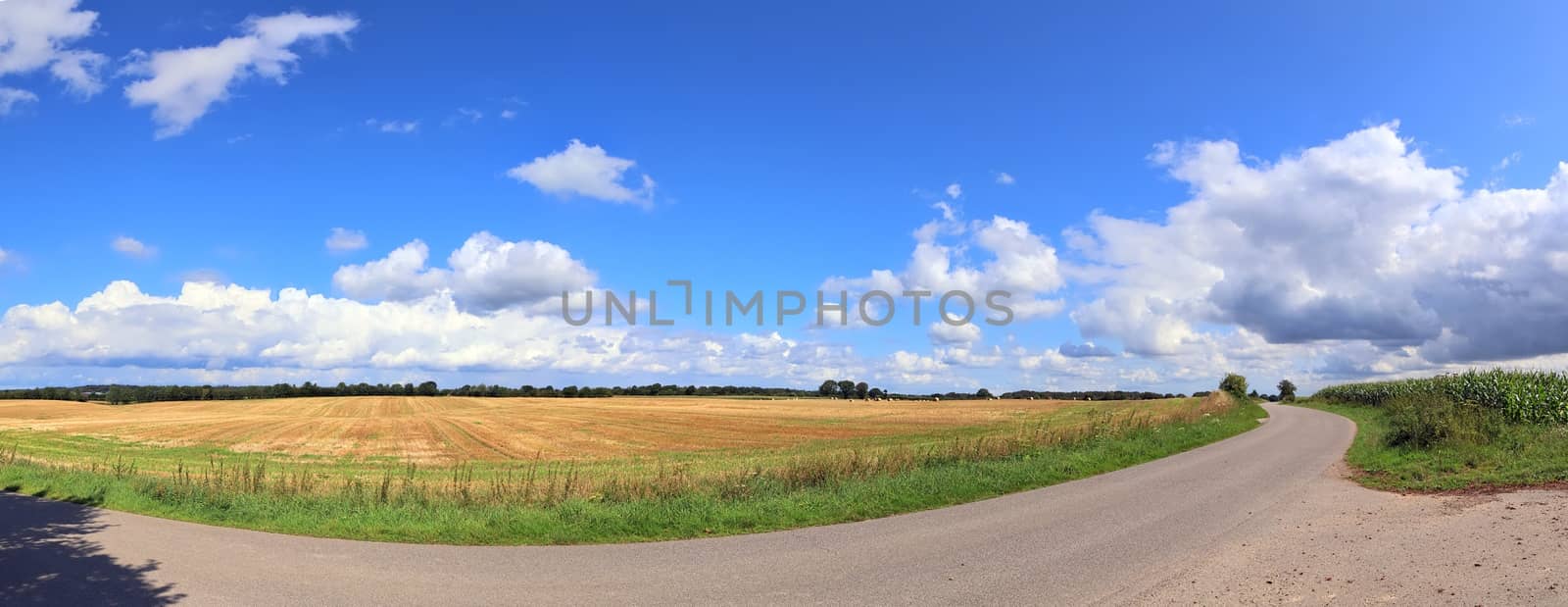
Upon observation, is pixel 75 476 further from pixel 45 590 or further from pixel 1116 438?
pixel 1116 438

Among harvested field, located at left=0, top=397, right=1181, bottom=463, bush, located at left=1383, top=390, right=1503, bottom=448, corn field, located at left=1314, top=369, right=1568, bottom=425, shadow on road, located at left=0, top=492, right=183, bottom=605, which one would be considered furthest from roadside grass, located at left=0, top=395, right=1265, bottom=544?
corn field, located at left=1314, top=369, right=1568, bottom=425

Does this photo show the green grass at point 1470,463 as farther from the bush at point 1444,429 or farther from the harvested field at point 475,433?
the harvested field at point 475,433

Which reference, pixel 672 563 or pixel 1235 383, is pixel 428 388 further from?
pixel 672 563

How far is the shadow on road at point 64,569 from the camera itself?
26.8 feet

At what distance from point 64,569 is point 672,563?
24.0 ft

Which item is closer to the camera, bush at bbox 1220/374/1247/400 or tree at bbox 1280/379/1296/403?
bush at bbox 1220/374/1247/400

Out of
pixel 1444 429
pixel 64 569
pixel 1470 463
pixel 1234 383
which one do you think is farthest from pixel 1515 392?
pixel 1234 383

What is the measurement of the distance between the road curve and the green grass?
183 inches

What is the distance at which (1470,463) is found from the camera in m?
17.0

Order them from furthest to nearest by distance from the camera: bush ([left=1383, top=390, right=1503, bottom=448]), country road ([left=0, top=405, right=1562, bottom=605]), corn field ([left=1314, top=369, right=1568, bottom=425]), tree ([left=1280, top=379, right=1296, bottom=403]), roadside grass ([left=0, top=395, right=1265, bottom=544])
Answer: tree ([left=1280, top=379, right=1296, bottom=403]) → corn field ([left=1314, top=369, right=1568, bottom=425]) → bush ([left=1383, top=390, right=1503, bottom=448]) → roadside grass ([left=0, top=395, right=1265, bottom=544]) → country road ([left=0, top=405, right=1562, bottom=605])

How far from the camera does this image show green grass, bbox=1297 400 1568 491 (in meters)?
14.5

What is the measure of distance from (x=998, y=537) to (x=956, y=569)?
1.88m

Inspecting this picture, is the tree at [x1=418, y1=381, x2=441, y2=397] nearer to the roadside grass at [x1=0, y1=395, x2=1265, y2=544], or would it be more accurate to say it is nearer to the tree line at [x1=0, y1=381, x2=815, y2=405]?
the tree line at [x1=0, y1=381, x2=815, y2=405]

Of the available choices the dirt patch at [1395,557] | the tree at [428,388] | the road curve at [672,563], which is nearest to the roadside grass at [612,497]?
the road curve at [672,563]
